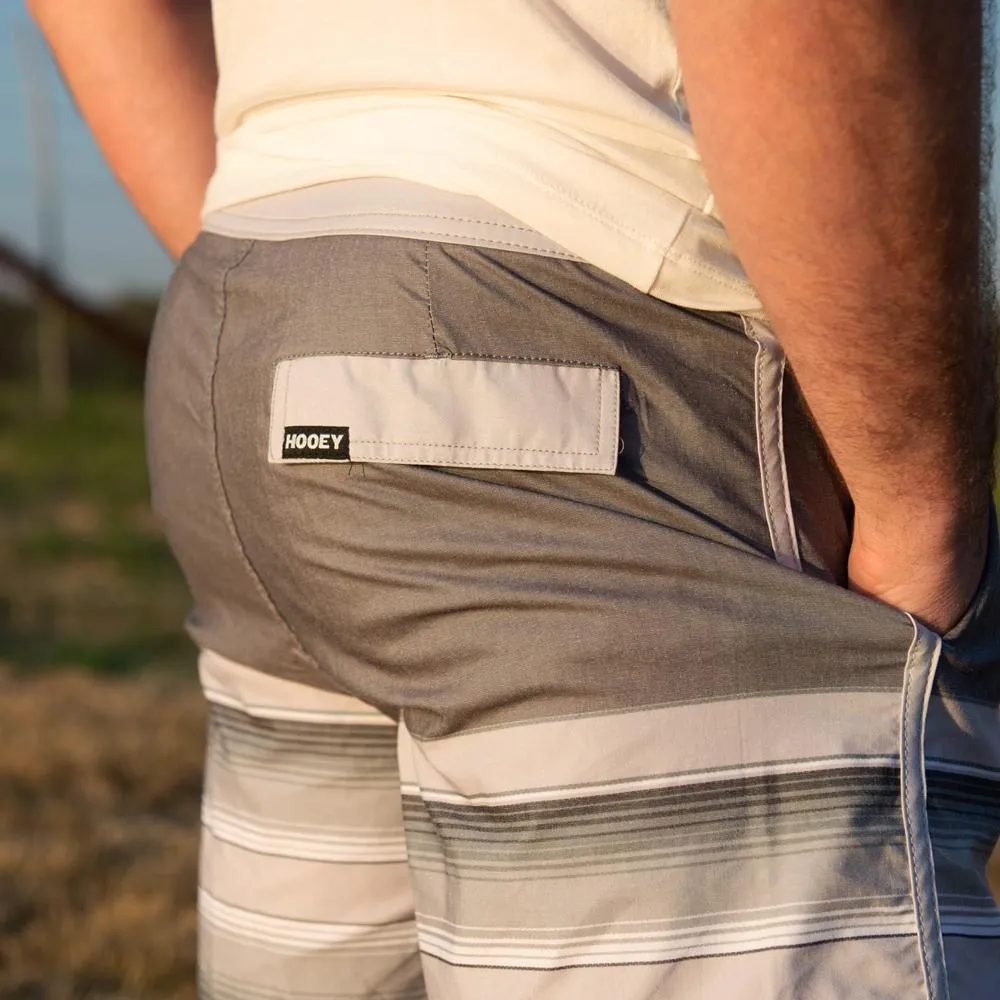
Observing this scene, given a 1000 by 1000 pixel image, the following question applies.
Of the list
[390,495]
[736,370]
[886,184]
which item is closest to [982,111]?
[886,184]

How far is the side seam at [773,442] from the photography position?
38.4 inches

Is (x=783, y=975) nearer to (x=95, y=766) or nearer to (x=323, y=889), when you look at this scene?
(x=323, y=889)

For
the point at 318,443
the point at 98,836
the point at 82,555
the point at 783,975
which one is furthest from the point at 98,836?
the point at 82,555

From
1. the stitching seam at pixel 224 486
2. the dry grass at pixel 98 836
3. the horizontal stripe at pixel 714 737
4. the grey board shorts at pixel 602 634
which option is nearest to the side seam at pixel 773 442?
the grey board shorts at pixel 602 634

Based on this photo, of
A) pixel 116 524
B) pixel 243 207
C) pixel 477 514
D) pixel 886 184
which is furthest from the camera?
pixel 116 524

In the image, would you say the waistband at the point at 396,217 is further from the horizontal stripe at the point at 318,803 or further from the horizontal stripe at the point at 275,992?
the horizontal stripe at the point at 275,992

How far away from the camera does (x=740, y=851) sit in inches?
35.9

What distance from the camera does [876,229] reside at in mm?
850

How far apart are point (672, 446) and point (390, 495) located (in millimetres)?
193

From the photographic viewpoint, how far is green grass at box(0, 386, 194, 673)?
18.6 feet

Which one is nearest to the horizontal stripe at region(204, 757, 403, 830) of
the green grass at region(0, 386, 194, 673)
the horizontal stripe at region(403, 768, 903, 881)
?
the horizontal stripe at region(403, 768, 903, 881)

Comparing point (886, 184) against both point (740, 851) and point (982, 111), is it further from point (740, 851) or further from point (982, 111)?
point (740, 851)

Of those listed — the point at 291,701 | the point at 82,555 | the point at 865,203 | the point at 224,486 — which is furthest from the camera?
the point at 82,555

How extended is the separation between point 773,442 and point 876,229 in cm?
19
